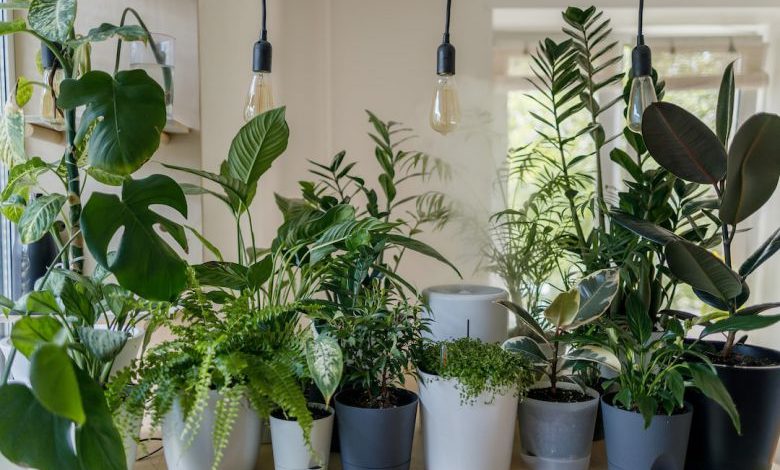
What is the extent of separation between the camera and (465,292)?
1.18m

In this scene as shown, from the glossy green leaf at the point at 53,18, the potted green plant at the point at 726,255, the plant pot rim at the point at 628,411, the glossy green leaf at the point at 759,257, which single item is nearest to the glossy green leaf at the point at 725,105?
the potted green plant at the point at 726,255

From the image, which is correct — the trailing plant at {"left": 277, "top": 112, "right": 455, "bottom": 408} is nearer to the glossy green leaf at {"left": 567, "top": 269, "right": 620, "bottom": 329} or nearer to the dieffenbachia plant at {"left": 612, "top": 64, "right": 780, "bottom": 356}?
the glossy green leaf at {"left": 567, "top": 269, "right": 620, "bottom": 329}

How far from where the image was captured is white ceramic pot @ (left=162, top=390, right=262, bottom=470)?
0.94 m

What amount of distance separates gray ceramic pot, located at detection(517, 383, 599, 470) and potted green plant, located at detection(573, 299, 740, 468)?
1.5 inches

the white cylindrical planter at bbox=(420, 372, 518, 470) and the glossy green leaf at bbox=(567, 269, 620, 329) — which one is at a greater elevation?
the glossy green leaf at bbox=(567, 269, 620, 329)

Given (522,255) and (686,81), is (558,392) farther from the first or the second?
(686,81)

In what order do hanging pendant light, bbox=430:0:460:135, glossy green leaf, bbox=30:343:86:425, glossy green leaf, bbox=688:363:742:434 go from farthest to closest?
hanging pendant light, bbox=430:0:460:135
glossy green leaf, bbox=688:363:742:434
glossy green leaf, bbox=30:343:86:425

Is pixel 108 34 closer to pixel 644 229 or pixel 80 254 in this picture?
pixel 80 254

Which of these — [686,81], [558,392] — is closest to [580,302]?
[558,392]

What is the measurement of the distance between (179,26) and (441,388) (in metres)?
1.27

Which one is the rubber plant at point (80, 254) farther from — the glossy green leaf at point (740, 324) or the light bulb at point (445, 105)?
the glossy green leaf at point (740, 324)

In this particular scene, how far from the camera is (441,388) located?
980mm

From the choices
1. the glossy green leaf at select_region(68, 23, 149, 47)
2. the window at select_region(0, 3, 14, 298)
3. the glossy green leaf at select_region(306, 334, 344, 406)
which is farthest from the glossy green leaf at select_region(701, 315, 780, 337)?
the window at select_region(0, 3, 14, 298)

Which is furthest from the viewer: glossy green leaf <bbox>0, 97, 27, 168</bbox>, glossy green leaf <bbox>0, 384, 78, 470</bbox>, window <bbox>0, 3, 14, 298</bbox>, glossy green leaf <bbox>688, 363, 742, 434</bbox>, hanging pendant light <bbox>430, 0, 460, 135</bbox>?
window <bbox>0, 3, 14, 298</bbox>
